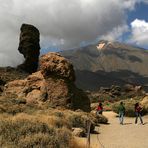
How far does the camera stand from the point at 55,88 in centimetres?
3058

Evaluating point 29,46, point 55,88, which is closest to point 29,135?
point 55,88

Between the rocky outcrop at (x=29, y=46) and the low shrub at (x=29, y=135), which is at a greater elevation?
the rocky outcrop at (x=29, y=46)

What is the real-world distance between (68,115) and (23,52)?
83.9m

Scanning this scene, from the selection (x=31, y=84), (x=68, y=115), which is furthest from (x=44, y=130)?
(x=31, y=84)

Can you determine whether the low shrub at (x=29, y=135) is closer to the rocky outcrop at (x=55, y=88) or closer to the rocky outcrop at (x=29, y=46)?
the rocky outcrop at (x=55, y=88)

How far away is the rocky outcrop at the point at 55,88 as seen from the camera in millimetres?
30312

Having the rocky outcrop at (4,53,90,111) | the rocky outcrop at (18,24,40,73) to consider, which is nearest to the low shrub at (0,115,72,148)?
the rocky outcrop at (4,53,90,111)

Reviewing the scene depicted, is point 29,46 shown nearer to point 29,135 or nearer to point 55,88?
point 55,88

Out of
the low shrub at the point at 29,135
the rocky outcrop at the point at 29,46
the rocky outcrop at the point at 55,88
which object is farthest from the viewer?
the rocky outcrop at the point at 29,46

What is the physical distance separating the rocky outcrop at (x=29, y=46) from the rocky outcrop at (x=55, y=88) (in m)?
72.1

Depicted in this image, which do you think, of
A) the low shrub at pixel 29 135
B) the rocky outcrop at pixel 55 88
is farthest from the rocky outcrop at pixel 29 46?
the low shrub at pixel 29 135

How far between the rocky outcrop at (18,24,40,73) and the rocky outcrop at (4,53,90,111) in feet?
237

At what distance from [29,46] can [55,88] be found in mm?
74259

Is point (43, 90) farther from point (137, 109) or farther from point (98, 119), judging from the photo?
point (137, 109)
